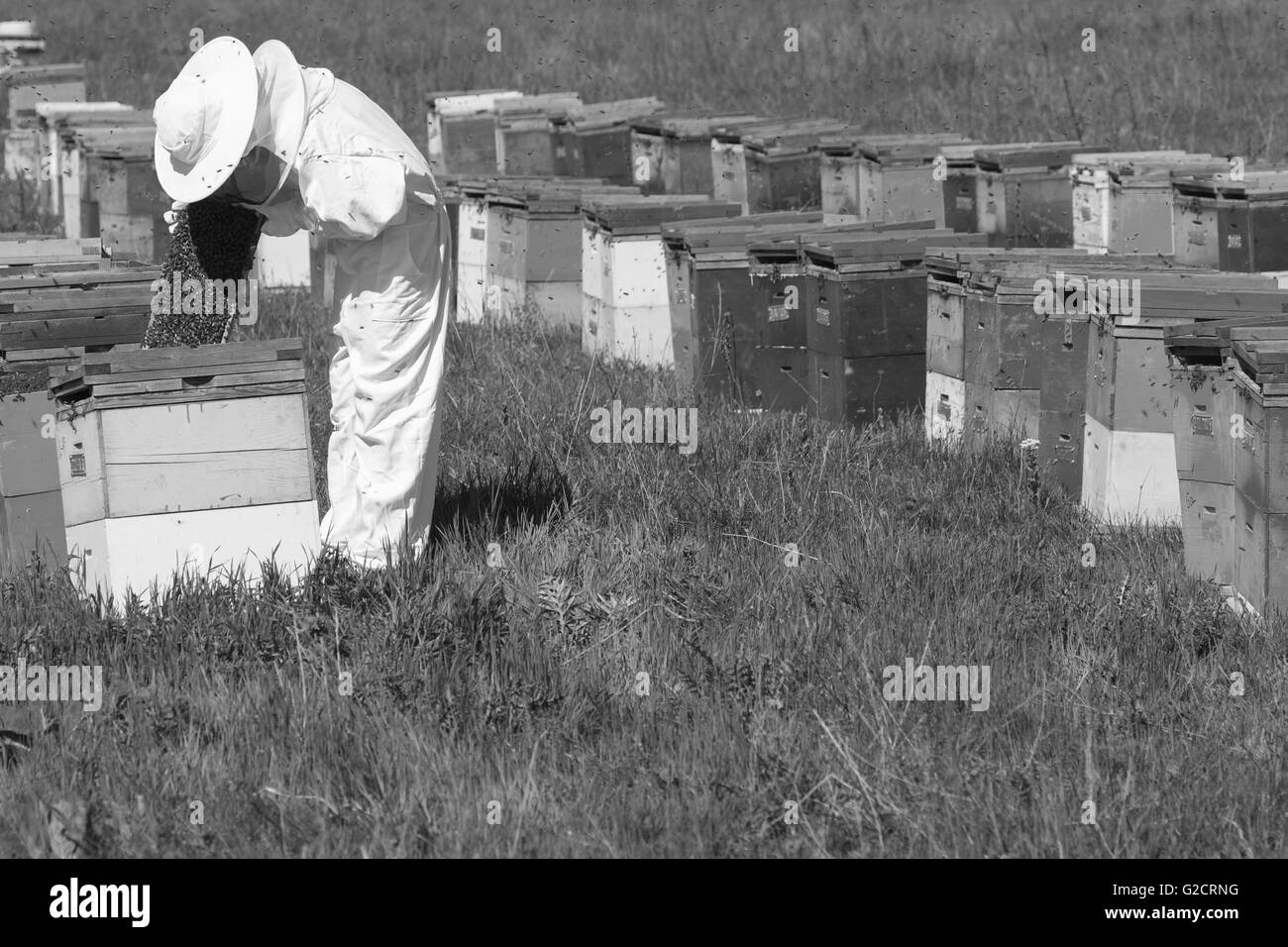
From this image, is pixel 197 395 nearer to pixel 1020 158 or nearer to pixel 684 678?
pixel 684 678

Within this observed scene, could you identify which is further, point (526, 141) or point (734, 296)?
point (526, 141)

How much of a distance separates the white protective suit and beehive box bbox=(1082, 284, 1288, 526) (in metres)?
2.41

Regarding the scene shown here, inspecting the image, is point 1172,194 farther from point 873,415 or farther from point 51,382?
point 51,382

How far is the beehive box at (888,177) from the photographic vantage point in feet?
31.0

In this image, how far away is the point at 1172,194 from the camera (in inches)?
308

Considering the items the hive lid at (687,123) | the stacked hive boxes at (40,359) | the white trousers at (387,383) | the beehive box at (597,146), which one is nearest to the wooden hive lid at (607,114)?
the beehive box at (597,146)

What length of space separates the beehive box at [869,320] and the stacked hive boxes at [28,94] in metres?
9.95

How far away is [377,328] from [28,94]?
39.9ft

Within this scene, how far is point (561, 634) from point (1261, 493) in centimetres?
209

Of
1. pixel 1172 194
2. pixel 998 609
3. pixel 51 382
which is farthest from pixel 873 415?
pixel 51 382

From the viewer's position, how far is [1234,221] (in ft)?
23.9

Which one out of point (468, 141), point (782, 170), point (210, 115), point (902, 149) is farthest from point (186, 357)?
point (468, 141)
